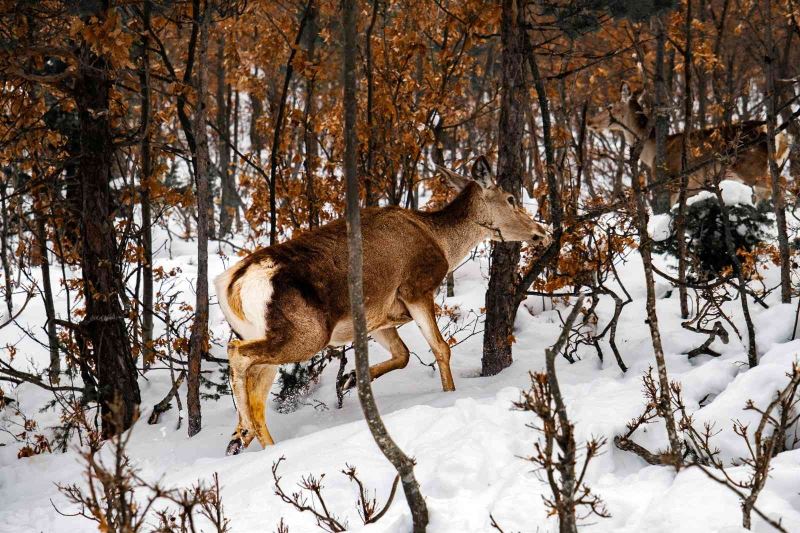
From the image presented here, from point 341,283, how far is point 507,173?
2.29 meters

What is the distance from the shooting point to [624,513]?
3.89 m

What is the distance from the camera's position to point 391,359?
731cm

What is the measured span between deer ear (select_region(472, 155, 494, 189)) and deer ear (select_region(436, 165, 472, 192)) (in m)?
0.21

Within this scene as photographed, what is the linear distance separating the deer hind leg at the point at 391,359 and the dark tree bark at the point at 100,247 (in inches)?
84.2

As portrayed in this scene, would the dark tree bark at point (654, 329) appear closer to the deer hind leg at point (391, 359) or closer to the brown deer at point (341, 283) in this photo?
the brown deer at point (341, 283)

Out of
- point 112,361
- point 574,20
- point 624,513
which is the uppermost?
point 574,20

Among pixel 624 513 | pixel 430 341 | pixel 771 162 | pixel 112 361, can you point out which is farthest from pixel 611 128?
pixel 624 513

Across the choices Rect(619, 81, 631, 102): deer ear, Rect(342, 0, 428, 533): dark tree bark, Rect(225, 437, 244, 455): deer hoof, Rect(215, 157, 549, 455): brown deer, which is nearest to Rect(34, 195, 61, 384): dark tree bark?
Rect(225, 437, 244, 455): deer hoof

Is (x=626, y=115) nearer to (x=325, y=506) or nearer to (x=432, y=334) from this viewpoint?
(x=432, y=334)

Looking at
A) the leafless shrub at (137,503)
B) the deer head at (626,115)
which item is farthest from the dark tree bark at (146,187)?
the deer head at (626,115)

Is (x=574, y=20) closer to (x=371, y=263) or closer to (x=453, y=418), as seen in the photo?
(x=371, y=263)

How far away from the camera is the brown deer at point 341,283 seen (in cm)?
573

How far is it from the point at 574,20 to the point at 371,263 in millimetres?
3385

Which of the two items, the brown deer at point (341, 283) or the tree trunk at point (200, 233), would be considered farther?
the tree trunk at point (200, 233)
